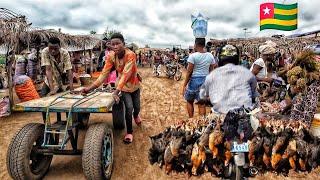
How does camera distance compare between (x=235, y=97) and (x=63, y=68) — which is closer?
(x=235, y=97)

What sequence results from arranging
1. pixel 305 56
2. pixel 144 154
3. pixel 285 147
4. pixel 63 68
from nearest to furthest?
1. pixel 285 147
2. pixel 305 56
3. pixel 144 154
4. pixel 63 68

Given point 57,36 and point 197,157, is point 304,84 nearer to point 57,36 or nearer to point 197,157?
point 197,157

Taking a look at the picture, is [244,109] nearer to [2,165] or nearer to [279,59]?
[2,165]

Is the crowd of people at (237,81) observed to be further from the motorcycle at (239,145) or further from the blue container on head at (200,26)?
the blue container on head at (200,26)

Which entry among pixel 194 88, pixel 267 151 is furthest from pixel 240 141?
pixel 194 88

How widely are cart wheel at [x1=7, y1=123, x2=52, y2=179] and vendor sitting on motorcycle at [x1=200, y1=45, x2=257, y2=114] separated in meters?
2.31

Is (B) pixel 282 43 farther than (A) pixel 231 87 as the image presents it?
Yes

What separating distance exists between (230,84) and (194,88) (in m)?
2.49

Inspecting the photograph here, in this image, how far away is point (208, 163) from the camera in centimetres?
312

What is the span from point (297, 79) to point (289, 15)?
9.66m

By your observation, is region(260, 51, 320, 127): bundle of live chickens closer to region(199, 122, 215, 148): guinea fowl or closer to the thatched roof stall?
region(199, 122, 215, 148): guinea fowl

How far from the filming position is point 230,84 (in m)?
3.30

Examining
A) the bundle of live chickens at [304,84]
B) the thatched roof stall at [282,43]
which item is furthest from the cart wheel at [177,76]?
the bundle of live chickens at [304,84]

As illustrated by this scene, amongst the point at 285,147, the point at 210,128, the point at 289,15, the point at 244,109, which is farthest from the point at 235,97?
the point at 289,15
